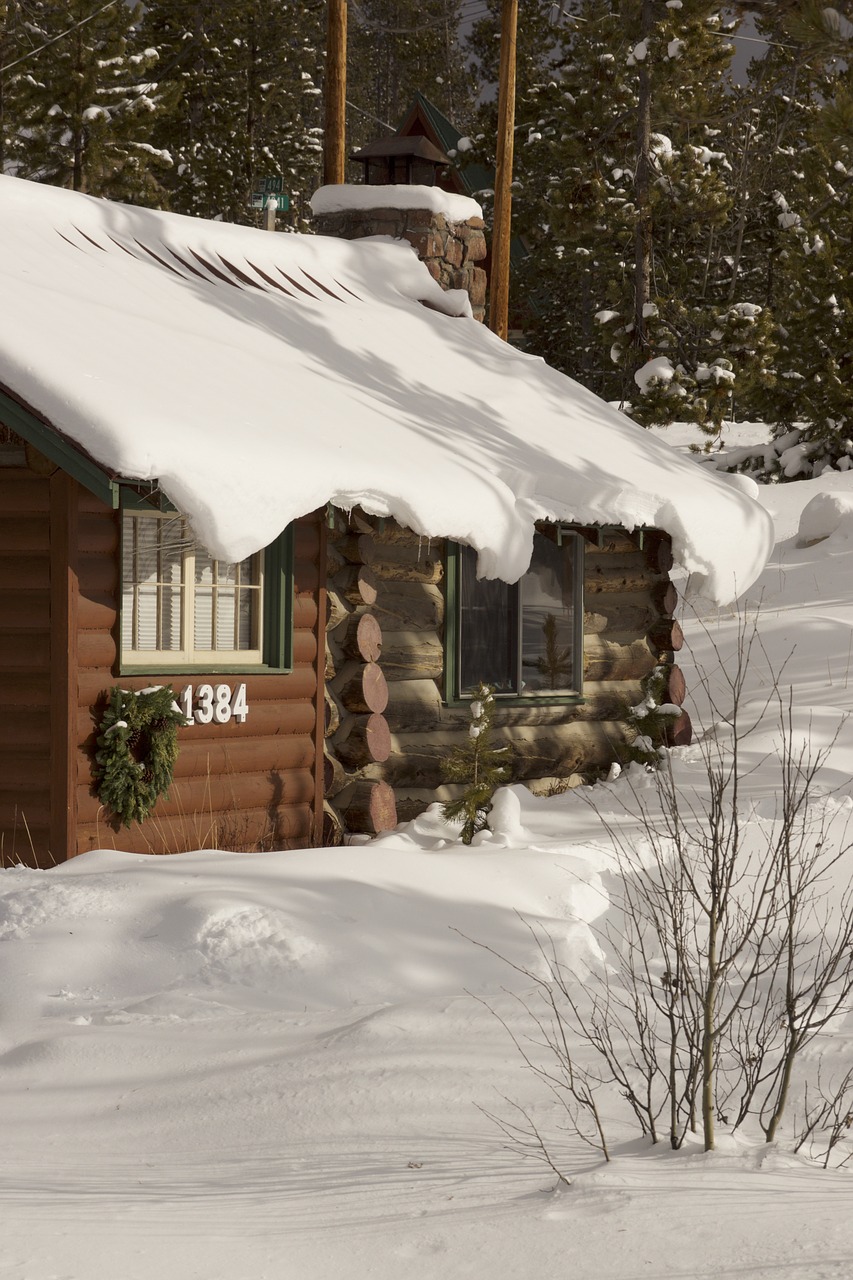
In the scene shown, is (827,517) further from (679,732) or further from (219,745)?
(219,745)

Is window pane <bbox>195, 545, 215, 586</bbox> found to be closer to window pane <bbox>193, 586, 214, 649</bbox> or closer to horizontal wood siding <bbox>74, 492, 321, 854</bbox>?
window pane <bbox>193, 586, 214, 649</bbox>

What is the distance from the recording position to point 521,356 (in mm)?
14477

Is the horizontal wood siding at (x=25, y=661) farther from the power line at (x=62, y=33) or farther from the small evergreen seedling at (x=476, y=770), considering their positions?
the power line at (x=62, y=33)

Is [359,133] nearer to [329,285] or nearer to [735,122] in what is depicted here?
[735,122]

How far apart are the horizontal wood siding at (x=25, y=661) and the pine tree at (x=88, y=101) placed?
20216 millimetres

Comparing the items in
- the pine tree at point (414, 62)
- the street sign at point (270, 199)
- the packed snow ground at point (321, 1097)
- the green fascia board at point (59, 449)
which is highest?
the pine tree at point (414, 62)

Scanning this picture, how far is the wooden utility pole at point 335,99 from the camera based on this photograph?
59.2 feet

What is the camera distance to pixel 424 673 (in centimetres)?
1130

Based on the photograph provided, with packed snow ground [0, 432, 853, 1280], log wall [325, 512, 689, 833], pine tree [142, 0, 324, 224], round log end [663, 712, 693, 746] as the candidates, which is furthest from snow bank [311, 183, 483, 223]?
pine tree [142, 0, 324, 224]

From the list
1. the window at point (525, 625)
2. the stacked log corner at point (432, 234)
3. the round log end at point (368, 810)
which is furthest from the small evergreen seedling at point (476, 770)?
the stacked log corner at point (432, 234)

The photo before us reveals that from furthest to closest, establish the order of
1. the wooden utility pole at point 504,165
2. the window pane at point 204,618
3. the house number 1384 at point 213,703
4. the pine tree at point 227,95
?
the pine tree at point 227,95 → the wooden utility pole at point 504,165 → the window pane at point 204,618 → the house number 1384 at point 213,703

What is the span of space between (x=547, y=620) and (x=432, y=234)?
4.18 meters

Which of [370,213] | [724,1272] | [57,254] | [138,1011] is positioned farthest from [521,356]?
[724,1272]

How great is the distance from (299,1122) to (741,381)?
18.9 m
